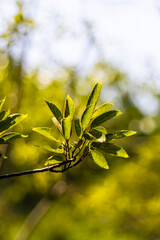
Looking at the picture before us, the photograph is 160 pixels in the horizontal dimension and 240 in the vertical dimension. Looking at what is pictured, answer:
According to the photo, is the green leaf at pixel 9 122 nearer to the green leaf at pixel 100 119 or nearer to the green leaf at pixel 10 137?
the green leaf at pixel 10 137

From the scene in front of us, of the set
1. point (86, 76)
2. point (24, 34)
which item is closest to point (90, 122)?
point (24, 34)

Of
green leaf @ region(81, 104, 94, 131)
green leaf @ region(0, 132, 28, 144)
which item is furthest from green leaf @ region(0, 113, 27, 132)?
green leaf @ region(81, 104, 94, 131)

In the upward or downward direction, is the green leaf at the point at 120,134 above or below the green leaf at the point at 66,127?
below

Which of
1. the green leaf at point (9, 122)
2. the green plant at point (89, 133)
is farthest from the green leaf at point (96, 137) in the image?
the green leaf at point (9, 122)

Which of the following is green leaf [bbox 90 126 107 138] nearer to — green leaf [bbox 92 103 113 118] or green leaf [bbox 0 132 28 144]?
green leaf [bbox 92 103 113 118]

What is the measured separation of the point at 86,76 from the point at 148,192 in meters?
1.44

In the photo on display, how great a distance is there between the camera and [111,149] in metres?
0.68

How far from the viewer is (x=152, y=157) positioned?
3.04 meters

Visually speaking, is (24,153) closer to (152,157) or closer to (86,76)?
(86,76)

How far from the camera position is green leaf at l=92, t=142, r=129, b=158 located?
0.67m

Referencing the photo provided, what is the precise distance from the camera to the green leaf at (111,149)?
671mm

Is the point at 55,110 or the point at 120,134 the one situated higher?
the point at 55,110

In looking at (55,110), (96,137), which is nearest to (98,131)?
(96,137)

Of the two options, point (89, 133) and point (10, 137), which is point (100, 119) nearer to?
point (89, 133)
